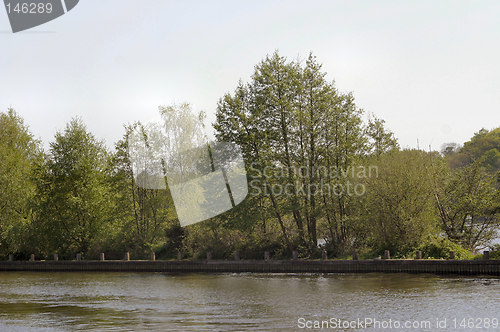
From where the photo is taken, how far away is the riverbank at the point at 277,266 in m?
28.8

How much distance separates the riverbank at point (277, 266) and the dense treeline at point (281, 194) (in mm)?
1693

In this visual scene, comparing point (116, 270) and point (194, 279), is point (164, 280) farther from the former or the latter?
point (116, 270)

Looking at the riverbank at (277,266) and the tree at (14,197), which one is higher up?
the tree at (14,197)

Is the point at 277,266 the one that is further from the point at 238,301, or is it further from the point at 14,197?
the point at 14,197

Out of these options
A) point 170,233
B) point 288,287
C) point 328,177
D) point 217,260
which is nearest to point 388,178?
point 328,177

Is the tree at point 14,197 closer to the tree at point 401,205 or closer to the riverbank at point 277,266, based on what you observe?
the riverbank at point 277,266

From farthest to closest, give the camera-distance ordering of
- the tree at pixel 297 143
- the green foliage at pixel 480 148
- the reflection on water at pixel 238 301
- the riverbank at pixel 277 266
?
the green foliage at pixel 480 148 → the tree at pixel 297 143 → the riverbank at pixel 277 266 → the reflection on water at pixel 238 301

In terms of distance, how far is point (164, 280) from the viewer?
3262 centimetres

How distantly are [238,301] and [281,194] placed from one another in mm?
15124

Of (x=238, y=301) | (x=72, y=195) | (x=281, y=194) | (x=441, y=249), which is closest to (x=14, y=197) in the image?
(x=72, y=195)

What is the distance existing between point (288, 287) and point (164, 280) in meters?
8.94

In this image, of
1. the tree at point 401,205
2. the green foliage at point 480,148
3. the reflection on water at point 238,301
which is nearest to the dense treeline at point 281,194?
the tree at point 401,205

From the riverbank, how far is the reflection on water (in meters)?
1.32

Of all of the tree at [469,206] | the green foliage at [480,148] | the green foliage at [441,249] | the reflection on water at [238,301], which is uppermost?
the green foliage at [480,148]
